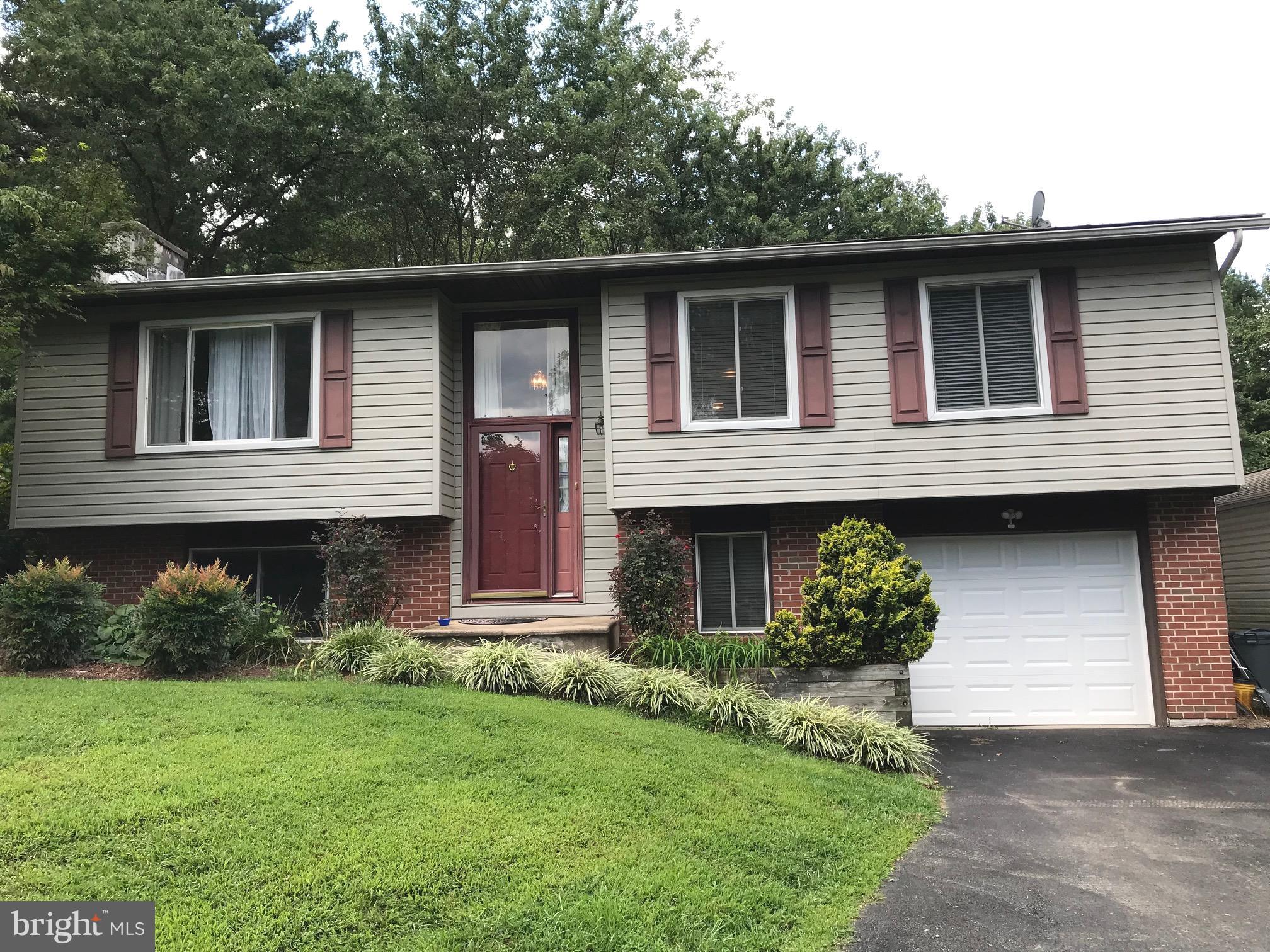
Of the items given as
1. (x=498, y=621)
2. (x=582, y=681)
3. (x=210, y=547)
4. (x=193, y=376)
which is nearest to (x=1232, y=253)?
(x=582, y=681)

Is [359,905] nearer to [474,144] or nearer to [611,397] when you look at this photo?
[611,397]

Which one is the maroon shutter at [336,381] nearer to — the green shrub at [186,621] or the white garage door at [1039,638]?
the green shrub at [186,621]

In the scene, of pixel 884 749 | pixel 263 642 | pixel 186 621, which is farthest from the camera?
pixel 263 642

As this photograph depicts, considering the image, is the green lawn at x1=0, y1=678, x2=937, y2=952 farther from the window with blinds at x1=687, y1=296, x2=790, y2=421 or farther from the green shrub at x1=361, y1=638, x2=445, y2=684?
the window with blinds at x1=687, y1=296, x2=790, y2=421

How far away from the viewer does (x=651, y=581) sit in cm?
860

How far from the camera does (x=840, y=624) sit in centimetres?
780

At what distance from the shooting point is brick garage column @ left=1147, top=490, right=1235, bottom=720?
8.93 metres

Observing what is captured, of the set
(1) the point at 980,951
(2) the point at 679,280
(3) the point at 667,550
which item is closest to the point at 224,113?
(2) the point at 679,280

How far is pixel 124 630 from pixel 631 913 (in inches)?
262

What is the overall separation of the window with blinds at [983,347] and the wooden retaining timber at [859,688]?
2.96m

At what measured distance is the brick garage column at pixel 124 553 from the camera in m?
10.1

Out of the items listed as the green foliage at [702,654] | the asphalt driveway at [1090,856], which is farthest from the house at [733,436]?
the asphalt driveway at [1090,856]

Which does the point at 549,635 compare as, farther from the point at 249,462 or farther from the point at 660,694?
the point at 249,462

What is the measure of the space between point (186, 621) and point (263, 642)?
0.95 meters
